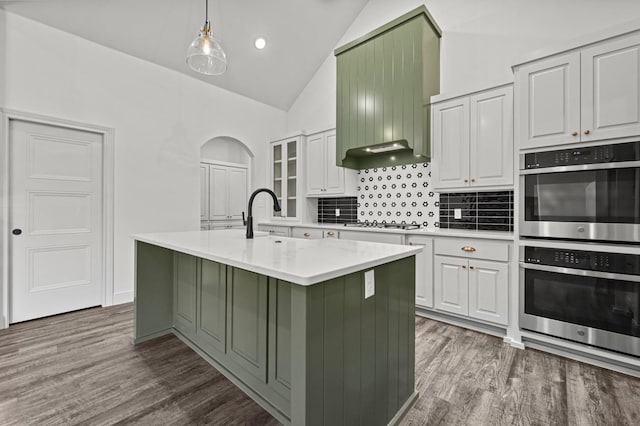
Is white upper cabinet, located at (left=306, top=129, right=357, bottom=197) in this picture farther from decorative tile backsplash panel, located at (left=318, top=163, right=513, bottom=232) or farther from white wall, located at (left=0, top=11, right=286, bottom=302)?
white wall, located at (left=0, top=11, right=286, bottom=302)

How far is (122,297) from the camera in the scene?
352cm

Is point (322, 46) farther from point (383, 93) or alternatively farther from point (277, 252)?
point (277, 252)

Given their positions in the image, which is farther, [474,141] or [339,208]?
[339,208]

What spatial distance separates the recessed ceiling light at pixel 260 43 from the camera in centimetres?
412

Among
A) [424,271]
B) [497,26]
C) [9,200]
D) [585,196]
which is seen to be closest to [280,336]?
[424,271]

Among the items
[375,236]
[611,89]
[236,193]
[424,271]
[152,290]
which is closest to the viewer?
[611,89]

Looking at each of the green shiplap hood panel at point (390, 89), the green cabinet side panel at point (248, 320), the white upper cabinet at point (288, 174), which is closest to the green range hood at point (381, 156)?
the green shiplap hood panel at point (390, 89)

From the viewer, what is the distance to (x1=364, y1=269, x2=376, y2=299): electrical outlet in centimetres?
135

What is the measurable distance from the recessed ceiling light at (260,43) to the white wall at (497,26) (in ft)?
5.17

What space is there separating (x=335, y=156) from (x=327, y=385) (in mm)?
3323

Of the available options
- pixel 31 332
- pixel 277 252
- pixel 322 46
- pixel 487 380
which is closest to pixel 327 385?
pixel 277 252

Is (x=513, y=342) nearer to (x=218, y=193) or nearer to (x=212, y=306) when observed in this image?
(x=212, y=306)

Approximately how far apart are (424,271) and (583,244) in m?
1.25

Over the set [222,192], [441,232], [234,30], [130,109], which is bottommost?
[441,232]
